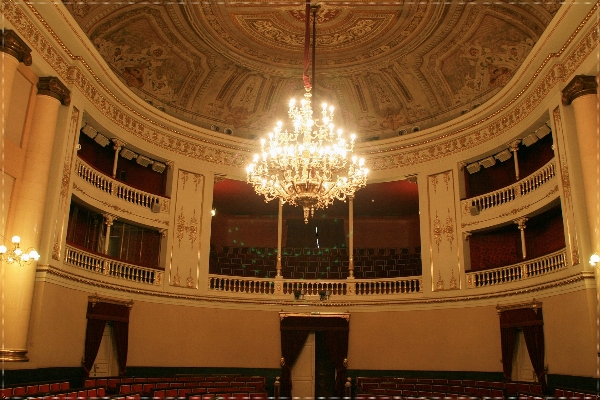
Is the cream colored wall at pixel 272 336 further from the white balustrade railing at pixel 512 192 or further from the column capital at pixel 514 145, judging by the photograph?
the column capital at pixel 514 145

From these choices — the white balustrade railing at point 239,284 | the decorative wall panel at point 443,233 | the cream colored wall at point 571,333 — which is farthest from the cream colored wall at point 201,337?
the cream colored wall at point 571,333

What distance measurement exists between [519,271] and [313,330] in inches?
193

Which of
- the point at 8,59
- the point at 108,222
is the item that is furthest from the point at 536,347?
the point at 8,59

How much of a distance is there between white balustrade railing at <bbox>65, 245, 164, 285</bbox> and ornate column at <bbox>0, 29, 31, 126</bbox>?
3.10m

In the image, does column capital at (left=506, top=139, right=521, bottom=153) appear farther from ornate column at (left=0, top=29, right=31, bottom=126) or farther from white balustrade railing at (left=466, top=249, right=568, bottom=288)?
ornate column at (left=0, top=29, right=31, bottom=126)

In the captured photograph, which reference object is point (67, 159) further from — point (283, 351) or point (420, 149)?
point (420, 149)

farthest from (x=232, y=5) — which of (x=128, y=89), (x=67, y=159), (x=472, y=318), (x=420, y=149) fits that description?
(x=472, y=318)

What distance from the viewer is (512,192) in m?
11.5

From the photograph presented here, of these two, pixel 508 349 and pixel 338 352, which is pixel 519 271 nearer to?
pixel 508 349

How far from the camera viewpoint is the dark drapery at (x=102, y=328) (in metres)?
9.98

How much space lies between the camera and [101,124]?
36.9 ft

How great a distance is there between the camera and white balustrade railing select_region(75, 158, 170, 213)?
10.8m

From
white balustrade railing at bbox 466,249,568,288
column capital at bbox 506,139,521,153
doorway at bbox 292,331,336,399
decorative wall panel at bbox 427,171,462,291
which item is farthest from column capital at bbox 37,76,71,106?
column capital at bbox 506,139,521,153

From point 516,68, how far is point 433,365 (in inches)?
276
